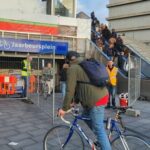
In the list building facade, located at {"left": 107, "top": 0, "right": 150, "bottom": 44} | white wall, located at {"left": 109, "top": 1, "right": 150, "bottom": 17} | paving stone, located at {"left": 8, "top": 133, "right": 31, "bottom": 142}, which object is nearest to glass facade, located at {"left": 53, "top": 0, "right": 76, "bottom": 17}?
building facade, located at {"left": 107, "top": 0, "right": 150, "bottom": 44}

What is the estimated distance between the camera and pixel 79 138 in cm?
618

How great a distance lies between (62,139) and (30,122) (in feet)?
13.5

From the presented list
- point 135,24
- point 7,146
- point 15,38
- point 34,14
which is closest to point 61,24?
point 34,14

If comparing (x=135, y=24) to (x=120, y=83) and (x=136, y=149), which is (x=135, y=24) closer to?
(x=120, y=83)

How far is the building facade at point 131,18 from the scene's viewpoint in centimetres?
3153

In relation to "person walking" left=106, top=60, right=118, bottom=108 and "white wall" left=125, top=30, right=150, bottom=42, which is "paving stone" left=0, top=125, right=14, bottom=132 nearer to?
"person walking" left=106, top=60, right=118, bottom=108

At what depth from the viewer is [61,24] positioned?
21844 mm

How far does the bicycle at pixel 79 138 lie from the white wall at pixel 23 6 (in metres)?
15.0

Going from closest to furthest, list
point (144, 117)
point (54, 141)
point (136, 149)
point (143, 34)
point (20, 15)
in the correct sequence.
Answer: point (136, 149), point (54, 141), point (144, 117), point (20, 15), point (143, 34)

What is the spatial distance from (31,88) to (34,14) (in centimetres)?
751

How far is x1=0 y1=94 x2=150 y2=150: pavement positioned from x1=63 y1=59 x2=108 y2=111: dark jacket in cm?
71

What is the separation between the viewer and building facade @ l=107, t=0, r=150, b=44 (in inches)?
1241

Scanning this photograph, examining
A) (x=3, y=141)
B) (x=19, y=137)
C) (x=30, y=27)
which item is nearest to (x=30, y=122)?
(x=19, y=137)

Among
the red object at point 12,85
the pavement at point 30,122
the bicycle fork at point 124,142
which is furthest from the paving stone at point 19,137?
the red object at point 12,85
